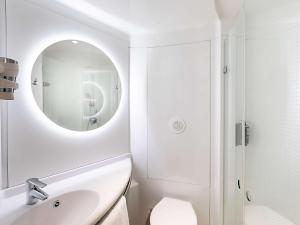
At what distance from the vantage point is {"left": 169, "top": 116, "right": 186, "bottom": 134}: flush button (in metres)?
1.67

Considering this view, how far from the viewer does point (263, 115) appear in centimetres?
147

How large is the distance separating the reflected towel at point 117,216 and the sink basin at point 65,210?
0.29 feet

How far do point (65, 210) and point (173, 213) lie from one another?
2.76ft

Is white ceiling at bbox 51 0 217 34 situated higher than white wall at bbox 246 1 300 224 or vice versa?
white ceiling at bbox 51 0 217 34

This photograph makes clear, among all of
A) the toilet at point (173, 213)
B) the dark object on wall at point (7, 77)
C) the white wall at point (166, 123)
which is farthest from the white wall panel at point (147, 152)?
the dark object on wall at point (7, 77)

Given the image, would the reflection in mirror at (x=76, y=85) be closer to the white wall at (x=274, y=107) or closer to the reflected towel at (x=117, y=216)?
the reflected towel at (x=117, y=216)

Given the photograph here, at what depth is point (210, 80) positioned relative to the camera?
158cm

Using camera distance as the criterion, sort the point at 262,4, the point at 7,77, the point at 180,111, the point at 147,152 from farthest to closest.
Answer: the point at 147,152, the point at 180,111, the point at 262,4, the point at 7,77

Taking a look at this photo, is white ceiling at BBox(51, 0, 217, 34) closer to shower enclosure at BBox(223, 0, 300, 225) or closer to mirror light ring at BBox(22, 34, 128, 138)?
mirror light ring at BBox(22, 34, 128, 138)

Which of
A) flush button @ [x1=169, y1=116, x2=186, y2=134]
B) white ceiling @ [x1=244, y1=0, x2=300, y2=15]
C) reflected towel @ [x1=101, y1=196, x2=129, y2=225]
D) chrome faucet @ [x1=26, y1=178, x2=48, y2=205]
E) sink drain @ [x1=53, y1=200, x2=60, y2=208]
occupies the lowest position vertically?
reflected towel @ [x1=101, y1=196, x2=129, y2=225]

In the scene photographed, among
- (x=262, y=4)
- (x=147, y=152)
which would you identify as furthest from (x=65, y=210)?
(x=262, y=4)

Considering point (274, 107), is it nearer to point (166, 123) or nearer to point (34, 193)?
point (166, 123)

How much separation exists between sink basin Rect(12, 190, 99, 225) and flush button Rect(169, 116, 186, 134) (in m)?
0.91

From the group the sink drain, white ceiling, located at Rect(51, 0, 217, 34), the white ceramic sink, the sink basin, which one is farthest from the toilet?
white ceiling, located at Rect(51, 0, 217, 34)
